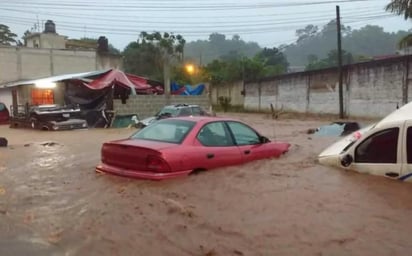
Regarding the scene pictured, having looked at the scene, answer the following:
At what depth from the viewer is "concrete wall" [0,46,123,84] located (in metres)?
40.4

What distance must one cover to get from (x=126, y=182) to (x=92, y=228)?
198 centimetres

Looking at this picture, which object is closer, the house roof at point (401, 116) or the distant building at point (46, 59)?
the house roof at point (401, 116)

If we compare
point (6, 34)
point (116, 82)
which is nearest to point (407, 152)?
point (116, 82)

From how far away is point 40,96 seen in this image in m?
32.1

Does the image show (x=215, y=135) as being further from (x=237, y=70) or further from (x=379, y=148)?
(x=237, y=70)

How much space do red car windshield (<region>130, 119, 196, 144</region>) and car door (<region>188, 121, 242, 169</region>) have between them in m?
0.27

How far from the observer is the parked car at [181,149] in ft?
24.9

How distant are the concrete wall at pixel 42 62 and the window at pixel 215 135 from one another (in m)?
36.0

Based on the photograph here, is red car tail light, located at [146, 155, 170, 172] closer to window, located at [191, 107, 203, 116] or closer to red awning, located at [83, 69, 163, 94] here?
window, located at [191, 107, 203, 116]

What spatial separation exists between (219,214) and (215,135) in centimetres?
249

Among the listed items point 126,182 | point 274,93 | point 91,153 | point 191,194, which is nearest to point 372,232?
point 191,194

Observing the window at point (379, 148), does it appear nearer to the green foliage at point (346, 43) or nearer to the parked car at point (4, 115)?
the parked car at point (4, 115)

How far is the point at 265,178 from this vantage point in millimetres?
7977

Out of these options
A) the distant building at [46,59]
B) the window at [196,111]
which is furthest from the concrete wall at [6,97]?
the window at [196,111]
